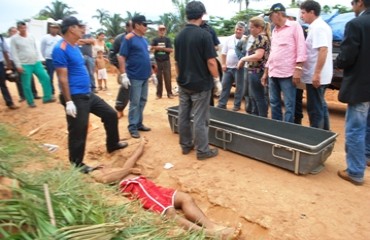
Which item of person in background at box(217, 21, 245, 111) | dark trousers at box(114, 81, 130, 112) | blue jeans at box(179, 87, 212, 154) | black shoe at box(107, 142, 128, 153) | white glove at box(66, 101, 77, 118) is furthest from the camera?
person in background at box(217, 21, 245, 111)

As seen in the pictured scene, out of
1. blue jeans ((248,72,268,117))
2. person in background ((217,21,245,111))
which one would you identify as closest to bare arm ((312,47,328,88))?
blue jeans ((248,72,268,117))

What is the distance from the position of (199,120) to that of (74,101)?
5.06 feet

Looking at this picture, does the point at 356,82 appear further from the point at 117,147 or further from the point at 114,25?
the point at 114,25

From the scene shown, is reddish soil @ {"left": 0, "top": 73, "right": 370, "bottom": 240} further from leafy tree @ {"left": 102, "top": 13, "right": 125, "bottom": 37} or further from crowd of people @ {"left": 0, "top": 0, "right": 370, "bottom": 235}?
leafy tree @ {"left": 102, "top": 13, "right": 125, "bottom": 37}

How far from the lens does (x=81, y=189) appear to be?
7.00ft

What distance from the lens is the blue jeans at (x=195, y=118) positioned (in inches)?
157

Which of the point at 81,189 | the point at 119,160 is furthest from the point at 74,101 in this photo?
the point at 81,189

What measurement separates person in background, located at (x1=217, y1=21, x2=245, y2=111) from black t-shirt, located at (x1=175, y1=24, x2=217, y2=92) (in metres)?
2.48

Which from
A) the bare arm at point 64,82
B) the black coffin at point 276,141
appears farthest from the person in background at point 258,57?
the bare arm at point 64,82

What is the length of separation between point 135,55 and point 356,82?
3.04 meters

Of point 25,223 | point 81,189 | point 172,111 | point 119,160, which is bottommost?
point 119,160

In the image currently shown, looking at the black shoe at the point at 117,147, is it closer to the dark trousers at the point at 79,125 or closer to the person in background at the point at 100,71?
the dark trousers at the point at 79,125

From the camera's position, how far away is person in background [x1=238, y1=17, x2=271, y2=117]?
4929mm

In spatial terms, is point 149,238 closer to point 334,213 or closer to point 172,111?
point 334,213
